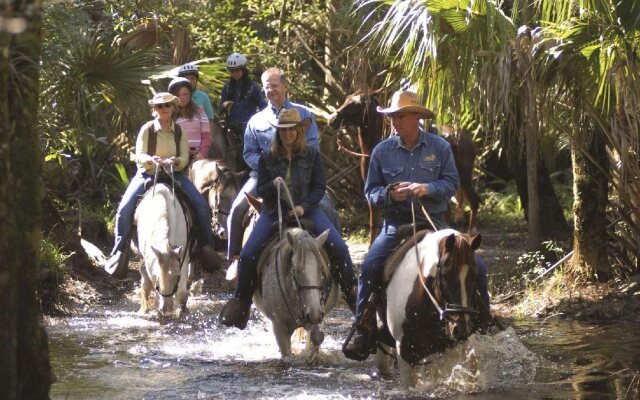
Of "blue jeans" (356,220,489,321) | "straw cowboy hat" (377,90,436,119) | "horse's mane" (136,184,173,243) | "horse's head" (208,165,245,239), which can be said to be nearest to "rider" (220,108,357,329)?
"blue jeans" (356,220,489,321)

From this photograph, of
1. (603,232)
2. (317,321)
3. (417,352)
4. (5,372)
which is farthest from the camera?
(603,232)

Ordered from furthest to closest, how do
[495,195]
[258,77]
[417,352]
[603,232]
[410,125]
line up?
[495,195] < [258,77] < [603,232] < [410,125] < [417,352]

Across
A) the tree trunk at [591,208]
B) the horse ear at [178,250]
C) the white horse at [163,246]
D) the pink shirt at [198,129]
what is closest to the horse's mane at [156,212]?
the white horse at [163,246]

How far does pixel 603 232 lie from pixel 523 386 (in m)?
4.56

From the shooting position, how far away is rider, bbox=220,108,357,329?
10438mm

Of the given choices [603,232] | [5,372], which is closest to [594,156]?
[603,232]

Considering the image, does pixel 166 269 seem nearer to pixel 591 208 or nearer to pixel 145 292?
pixel 145 292

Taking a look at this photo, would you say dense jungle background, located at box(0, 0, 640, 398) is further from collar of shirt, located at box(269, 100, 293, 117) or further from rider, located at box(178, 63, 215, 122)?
collar of shirt, located at box(269, 100, 293, 117)

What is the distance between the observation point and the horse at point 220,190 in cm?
1602

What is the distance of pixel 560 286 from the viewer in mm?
13445

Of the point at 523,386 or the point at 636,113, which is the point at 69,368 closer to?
the point at 523,386

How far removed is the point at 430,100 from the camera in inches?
488

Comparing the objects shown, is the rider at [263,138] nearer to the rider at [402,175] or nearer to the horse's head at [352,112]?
the rider at [402,175]

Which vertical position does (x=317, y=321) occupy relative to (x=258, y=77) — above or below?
below
